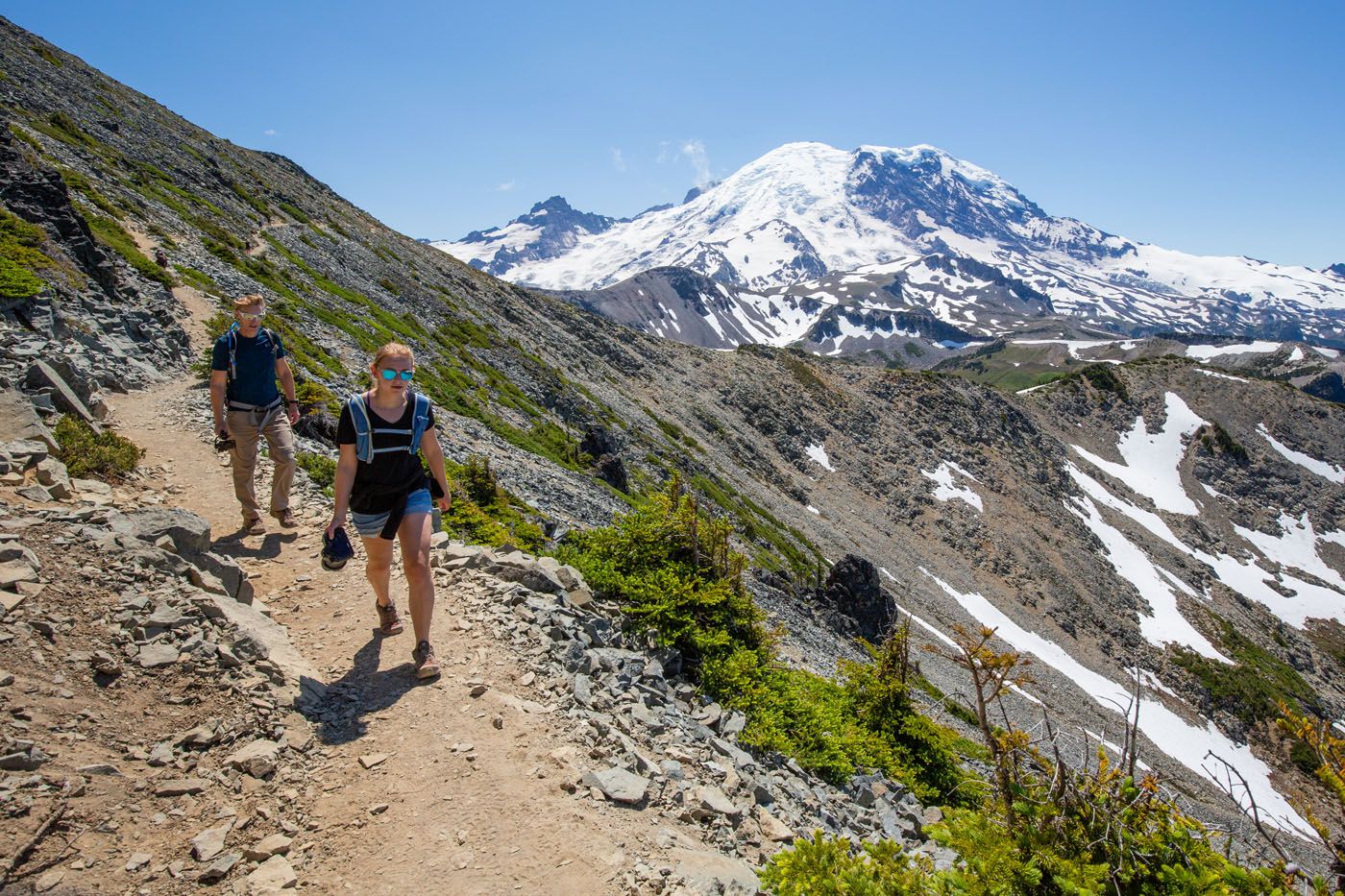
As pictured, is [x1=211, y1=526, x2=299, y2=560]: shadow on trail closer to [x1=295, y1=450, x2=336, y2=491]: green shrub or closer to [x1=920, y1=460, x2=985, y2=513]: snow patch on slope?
[x1=295, y1=450, x2=336, y2=491]: green shrub

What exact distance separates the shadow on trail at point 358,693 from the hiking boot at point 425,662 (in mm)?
122

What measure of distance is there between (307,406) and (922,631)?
48.5 metres

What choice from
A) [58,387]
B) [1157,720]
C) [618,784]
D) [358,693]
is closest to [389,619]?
[358,693]

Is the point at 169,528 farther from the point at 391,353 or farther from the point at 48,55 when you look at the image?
the point at 48,55

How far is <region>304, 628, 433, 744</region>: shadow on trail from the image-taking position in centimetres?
650

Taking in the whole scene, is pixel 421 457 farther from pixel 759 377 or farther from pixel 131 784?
pixel 759 377

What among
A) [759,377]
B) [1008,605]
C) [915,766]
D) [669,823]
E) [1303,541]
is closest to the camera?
[669,823]

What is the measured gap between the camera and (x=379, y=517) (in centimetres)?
733

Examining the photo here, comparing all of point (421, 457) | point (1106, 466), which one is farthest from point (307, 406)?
point (1106, 466)

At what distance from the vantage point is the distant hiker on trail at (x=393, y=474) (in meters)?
7.10

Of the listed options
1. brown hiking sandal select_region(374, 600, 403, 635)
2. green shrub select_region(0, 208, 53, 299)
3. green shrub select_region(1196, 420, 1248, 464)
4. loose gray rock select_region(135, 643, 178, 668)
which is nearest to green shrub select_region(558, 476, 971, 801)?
brown hiking sandal select_region(374, 600, 403, 635)

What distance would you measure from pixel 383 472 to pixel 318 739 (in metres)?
2.80

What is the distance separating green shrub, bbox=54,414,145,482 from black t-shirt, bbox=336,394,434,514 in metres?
5.57

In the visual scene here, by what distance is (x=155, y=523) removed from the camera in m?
7.74
